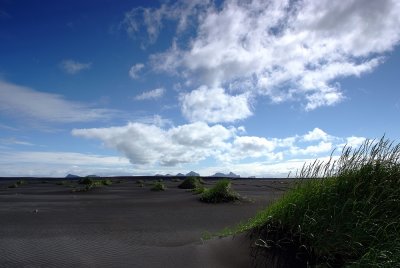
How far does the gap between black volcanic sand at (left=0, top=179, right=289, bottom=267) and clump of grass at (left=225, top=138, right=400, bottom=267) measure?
2.31 ft

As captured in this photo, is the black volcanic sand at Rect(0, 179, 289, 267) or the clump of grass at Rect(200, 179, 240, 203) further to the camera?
the clump of grass at Rect(200, 179, 240, 203)

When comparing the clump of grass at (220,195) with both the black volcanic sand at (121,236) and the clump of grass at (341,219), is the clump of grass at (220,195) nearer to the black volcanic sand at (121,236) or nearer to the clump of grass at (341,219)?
the black volcanic sand at (121,236)

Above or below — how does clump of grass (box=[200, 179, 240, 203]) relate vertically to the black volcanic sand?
above

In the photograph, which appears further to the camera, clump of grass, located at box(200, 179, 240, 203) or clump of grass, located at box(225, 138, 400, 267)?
clump of grass, located at box(200, 179, 240, 203)

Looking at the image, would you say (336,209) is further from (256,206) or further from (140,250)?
(256,206)

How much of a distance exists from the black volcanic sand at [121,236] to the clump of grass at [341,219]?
0.70 m

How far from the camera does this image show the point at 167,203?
52.2 feet

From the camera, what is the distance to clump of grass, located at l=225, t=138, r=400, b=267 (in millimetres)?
5797

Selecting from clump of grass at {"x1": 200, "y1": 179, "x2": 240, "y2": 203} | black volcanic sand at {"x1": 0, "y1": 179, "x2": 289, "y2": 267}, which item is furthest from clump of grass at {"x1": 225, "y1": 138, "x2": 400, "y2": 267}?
clump of grass at {"x1": 200, "y1": 179, "x2": 240, "y2": 203}

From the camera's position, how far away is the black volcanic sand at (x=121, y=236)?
664cm

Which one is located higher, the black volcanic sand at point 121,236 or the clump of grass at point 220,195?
the clump of grass at point 220,195

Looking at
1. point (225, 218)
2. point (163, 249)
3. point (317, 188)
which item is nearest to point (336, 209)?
point (317, 188)

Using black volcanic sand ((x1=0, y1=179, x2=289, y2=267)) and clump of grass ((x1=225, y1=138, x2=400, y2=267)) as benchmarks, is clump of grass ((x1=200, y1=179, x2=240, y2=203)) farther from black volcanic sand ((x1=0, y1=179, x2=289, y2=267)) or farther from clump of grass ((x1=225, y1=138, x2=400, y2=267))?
clump of grass ((x1=225, y1=138, x2=400, y2=267))

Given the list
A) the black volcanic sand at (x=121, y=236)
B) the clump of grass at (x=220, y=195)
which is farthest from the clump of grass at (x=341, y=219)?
the clump of grass at (x=220, y=195)
